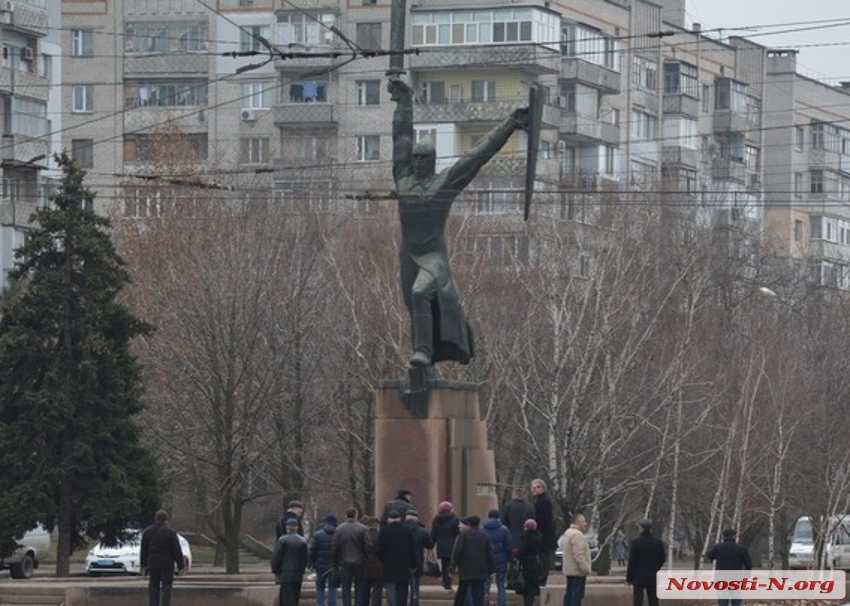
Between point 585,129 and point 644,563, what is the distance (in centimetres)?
5649

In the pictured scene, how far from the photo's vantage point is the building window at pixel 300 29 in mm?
83500

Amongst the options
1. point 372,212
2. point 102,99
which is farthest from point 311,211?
point 102,99

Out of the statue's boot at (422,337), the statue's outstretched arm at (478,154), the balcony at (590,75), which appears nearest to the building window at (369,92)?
the balcony at (590,75)

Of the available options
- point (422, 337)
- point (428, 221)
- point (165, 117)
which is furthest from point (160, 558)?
point (165, 117)

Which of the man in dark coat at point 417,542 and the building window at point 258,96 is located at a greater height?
the building window at point 258,96

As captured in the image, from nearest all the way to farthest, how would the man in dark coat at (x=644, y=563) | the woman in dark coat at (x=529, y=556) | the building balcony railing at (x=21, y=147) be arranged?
1. the woman in dark coat at (x=529, y=556)
2. the man in dark coat at (x=644, y=563)
3. the building balcony railing at (x=21, y=147)

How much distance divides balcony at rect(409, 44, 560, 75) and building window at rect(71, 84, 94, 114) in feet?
35.2

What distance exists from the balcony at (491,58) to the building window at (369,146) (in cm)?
269

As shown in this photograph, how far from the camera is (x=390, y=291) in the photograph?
2008 inches

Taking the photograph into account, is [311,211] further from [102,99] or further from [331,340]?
[102,99]

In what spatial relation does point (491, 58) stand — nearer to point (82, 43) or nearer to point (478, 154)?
point (82, 43)

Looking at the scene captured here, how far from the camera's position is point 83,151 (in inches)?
3351

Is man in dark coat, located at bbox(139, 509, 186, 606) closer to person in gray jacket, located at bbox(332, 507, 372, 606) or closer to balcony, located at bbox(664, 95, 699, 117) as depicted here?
person in gray jacket, located at bbox(332, 507, 372, 606)

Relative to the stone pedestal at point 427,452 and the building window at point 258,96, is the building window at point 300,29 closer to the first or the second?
the building window at point 258,96
